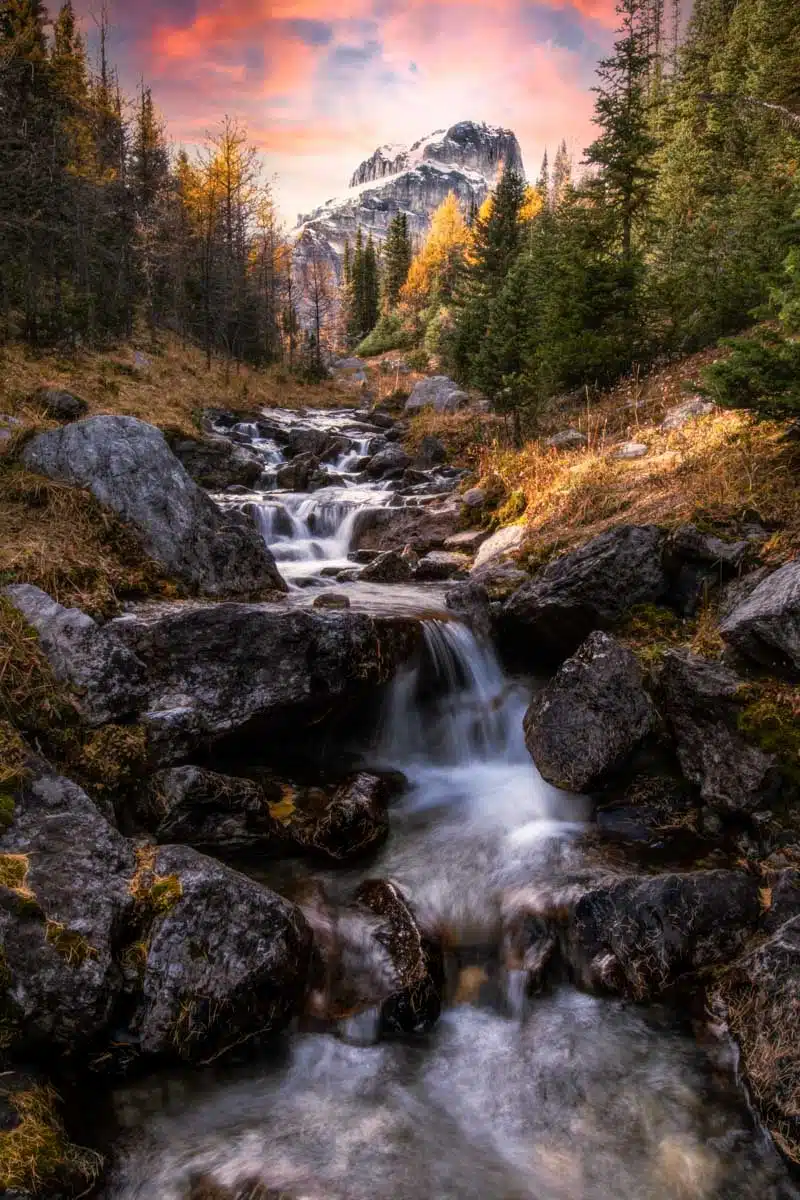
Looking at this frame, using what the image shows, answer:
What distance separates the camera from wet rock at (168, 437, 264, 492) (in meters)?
17.9

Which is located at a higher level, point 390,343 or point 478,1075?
point 390,343

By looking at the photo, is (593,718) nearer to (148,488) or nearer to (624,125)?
(148,488)

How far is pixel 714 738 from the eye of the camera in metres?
5.73

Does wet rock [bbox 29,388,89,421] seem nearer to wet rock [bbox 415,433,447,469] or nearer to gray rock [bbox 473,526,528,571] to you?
gray rock [bbox 473,526,528,571]

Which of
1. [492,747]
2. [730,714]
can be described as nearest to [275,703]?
[492,747]

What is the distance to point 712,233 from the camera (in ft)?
63.5

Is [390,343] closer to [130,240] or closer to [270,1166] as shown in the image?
[130,240]

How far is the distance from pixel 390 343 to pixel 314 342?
10.3 metres

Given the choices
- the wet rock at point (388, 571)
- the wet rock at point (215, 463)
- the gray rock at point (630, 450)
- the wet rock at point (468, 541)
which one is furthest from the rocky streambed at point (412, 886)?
the wet rock at point (215, 463)

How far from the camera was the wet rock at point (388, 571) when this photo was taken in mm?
11617

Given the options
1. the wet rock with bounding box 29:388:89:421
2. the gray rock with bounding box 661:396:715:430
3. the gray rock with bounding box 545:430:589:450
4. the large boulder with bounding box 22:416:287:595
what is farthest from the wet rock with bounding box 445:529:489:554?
the wet rock with bounding box 29:388:89:421

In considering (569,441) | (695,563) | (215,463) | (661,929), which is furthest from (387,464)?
(661,929)

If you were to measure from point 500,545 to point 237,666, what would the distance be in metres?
6.38

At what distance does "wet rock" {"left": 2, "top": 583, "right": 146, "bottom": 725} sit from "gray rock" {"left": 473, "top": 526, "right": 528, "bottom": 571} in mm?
6524
